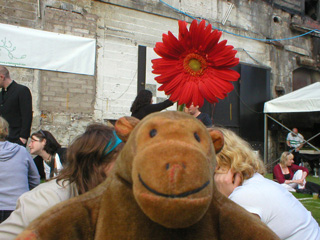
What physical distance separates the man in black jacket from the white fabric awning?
21.3 feet

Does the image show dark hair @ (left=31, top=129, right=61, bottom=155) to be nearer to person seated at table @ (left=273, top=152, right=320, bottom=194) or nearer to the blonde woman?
the blonde woman

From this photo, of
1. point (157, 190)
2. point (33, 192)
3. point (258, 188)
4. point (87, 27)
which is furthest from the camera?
point (87, 27)

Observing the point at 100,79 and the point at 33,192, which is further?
the point at 100,79

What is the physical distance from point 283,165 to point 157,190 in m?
6.57

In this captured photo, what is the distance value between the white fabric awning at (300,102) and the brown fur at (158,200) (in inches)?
306

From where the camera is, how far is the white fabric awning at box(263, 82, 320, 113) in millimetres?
8008

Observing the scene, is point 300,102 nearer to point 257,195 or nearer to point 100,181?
point 257,195

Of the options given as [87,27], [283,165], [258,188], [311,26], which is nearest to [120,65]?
[87,27]

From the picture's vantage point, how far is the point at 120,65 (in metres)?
7.60

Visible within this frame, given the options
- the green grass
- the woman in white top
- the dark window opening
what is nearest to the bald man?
the green grass

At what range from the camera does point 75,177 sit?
4.93ft

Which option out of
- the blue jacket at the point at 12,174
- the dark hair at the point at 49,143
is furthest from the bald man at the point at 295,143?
the blue jacket at the point at 12,174

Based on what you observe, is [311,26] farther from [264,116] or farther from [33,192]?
[33,192]

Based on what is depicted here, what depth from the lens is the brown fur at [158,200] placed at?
723mm
